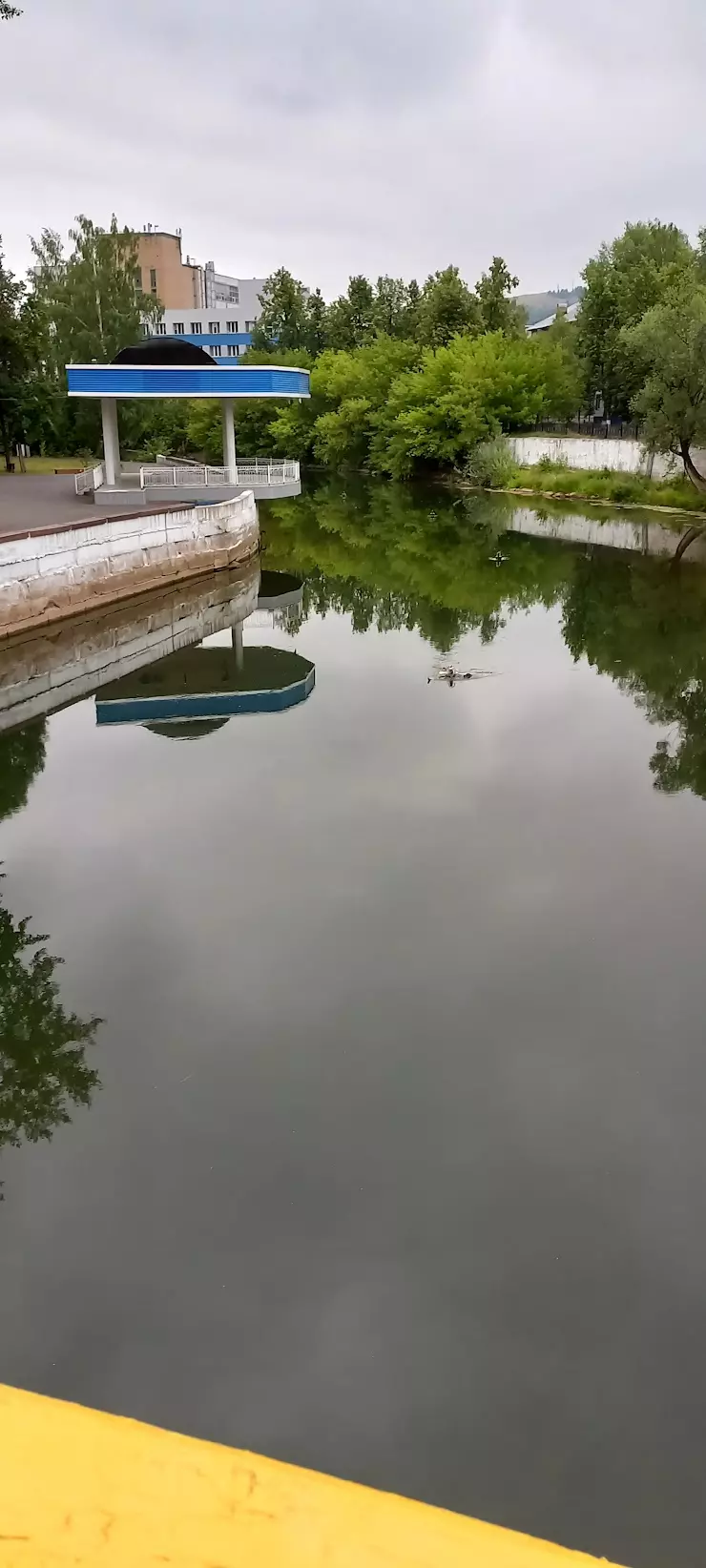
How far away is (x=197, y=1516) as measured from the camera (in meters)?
2.96

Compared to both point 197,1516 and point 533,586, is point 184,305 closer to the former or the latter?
point 533,586

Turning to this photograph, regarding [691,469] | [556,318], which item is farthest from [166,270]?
[691,469]

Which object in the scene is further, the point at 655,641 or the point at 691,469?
the point at 691,469

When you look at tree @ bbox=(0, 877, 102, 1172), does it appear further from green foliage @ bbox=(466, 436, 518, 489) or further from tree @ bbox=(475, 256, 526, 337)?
tree @ bbox=(475, 256, 526, 337)

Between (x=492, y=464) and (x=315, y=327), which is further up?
(x=315, y=327)

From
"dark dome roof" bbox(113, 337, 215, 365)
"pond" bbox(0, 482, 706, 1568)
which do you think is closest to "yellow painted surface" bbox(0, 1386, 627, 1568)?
"pond" bbox(0, 482, 706, 1568)

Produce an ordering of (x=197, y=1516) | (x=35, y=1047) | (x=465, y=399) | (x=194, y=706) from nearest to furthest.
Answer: (x=197, y=1516) < (x=35, y=1047) < (x=194, y=706) < (x=465, y=399)

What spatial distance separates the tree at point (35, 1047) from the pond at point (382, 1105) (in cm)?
3

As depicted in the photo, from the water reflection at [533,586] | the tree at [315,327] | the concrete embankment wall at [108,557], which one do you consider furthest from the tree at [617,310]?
the concrete embankment wall at [108,557]

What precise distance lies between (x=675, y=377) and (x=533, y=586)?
13120 millimetres

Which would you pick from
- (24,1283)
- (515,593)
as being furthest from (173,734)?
(515,593)

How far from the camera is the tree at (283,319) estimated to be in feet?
221

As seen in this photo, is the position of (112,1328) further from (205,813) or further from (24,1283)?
(205,813)

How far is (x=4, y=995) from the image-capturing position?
6.68 metres
